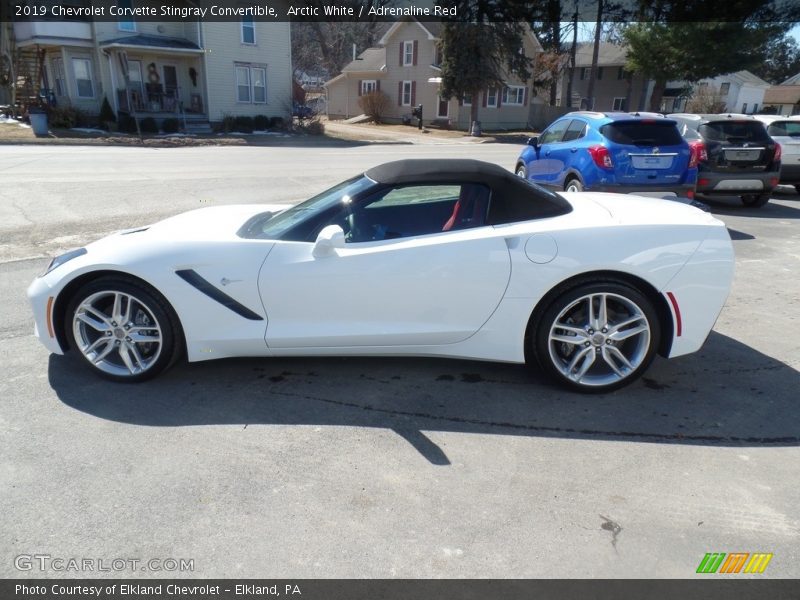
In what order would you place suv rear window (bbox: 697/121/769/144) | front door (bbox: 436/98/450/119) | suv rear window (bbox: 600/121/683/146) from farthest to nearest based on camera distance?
front door (bbox: 436/98/450/119), suv rear window (bbox: 697/121/769/144), suv rear window (bbox: 600/121/683/146)

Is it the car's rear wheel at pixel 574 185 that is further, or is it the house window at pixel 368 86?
the house window at pixel 368 86

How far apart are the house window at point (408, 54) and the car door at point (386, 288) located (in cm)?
4157

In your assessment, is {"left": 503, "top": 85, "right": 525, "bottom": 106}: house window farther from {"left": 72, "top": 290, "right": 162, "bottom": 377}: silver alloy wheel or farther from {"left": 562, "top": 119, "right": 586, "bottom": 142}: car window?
{"left": 72, "top": 290, "right": 162, "bottom": 377}: silver alloy wheel

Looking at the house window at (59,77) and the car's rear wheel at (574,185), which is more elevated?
the house window at (59,77)

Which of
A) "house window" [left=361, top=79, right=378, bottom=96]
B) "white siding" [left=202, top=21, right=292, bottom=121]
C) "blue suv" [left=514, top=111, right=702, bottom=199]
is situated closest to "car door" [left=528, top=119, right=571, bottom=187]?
"blue suv" [left=514, top=111, right=702, bottom=199]

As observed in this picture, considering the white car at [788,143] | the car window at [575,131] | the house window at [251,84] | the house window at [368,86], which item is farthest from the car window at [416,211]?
the house window at [368,86]

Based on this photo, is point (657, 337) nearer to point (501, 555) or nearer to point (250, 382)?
point (501, 555)

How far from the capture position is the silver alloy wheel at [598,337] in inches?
146

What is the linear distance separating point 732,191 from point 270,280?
366 inches

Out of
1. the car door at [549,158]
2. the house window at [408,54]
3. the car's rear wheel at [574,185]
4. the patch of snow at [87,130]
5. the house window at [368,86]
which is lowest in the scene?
the patch of snow at [87,130]

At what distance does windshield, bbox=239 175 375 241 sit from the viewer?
3828 mm

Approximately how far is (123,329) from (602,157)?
6958mm

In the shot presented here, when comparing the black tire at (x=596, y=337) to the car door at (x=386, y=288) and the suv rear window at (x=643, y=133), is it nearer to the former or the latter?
the car door at (x=386, y=288)

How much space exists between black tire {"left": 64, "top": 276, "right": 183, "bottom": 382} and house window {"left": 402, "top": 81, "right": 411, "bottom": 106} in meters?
41.6
